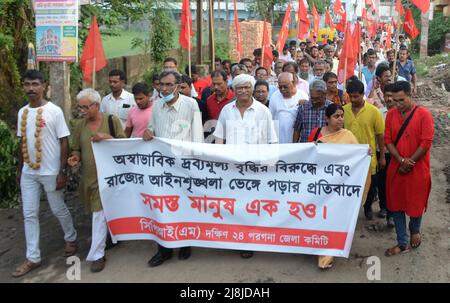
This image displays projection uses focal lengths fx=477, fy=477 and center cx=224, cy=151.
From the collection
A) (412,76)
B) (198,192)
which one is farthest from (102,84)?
(198,192)

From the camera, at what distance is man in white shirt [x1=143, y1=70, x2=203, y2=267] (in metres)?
4.49

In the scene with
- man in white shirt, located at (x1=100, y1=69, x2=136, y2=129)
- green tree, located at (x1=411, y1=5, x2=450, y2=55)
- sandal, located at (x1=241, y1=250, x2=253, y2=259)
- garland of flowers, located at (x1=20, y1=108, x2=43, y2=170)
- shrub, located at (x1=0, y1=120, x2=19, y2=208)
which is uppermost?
green tree, located at (x1=411, y1=5, x2=450, y2=55)

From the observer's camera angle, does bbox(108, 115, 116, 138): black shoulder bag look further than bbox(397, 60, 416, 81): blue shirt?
No

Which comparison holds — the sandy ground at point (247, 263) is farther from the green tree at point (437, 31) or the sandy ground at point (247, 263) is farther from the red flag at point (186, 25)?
the green tree at point (437, 31)

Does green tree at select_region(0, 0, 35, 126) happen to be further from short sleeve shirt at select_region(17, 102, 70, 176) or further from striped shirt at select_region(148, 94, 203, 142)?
striped shirt at select_region(148, 94, 203, 142)

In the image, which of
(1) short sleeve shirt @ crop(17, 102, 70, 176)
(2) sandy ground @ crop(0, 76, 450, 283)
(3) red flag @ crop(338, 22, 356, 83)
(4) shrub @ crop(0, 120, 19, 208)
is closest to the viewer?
(2) sandy ground @ crop(0, 76, 450, 283)

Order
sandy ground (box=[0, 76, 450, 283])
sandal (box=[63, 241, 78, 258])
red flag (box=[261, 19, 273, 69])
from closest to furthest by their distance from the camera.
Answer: sandy ground (box=[0, 76, 450, 283])
sandal (box=[63, 241, 78, 258])
red flag (box=[261, 19, 273, 69])

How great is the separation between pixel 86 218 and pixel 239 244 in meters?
2.33

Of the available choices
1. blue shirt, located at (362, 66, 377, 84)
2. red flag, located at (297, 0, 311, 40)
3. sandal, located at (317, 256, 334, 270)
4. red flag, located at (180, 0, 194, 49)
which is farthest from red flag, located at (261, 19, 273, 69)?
sandal, located at (317, 256, 334, 270)

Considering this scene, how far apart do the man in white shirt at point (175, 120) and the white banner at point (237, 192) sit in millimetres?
182

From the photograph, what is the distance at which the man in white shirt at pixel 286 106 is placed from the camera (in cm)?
537

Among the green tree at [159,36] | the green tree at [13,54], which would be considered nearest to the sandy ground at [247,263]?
the green tree at [13,54]

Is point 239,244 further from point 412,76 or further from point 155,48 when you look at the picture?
point 155,48
